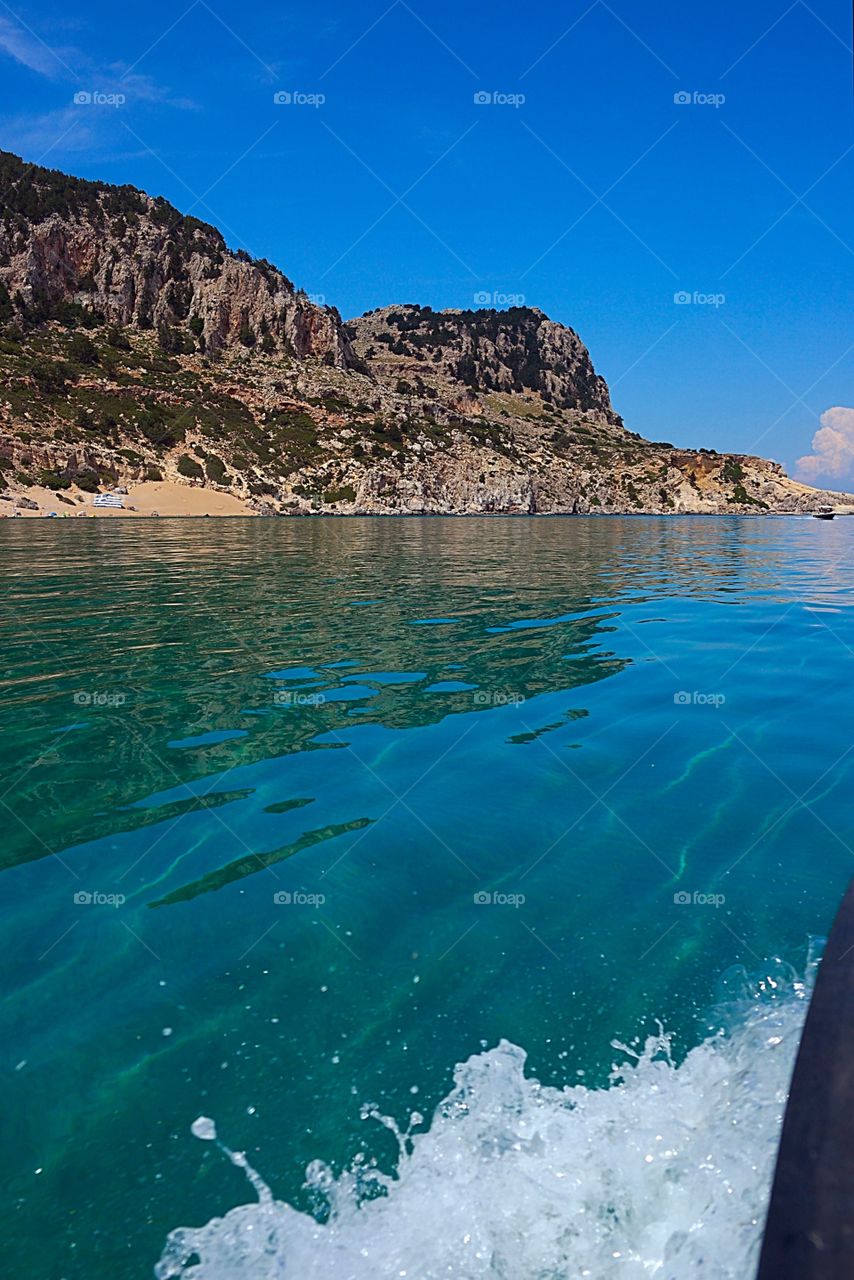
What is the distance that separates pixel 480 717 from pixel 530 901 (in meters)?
3.74

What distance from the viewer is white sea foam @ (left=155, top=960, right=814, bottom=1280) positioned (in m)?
2.36

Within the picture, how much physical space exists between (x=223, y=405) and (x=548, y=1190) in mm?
102617

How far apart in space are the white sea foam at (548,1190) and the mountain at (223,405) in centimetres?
7024

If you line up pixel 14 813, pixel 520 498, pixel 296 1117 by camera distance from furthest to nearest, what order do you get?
pixel 520 498 → pixel 14 813 → pixel 296 1117

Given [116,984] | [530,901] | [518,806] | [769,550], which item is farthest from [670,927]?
[769,550]

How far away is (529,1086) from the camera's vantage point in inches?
121

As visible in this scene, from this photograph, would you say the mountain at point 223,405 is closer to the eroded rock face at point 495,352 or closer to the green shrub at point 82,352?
the green shrub at point 82,352

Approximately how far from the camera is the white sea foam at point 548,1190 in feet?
7.75

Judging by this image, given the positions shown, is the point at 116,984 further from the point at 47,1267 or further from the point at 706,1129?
the point at 706,1129

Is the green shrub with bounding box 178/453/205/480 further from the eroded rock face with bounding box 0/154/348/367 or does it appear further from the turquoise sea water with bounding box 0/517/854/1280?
the turquoise sea water with bounding box 0/517/854/1280

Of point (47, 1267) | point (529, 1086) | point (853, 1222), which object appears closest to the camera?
point (853, 1222)

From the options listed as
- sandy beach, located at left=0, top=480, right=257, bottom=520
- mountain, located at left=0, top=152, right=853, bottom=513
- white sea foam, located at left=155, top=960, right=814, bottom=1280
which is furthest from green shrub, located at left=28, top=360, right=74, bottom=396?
white sea foam, located at left=155, top=960, right=814, bottom=1280

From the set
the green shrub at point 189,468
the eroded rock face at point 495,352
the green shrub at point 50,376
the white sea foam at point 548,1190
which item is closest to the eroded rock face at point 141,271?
the green shrub at point 50,376

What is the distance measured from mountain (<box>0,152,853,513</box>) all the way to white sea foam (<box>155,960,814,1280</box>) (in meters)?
70.2
